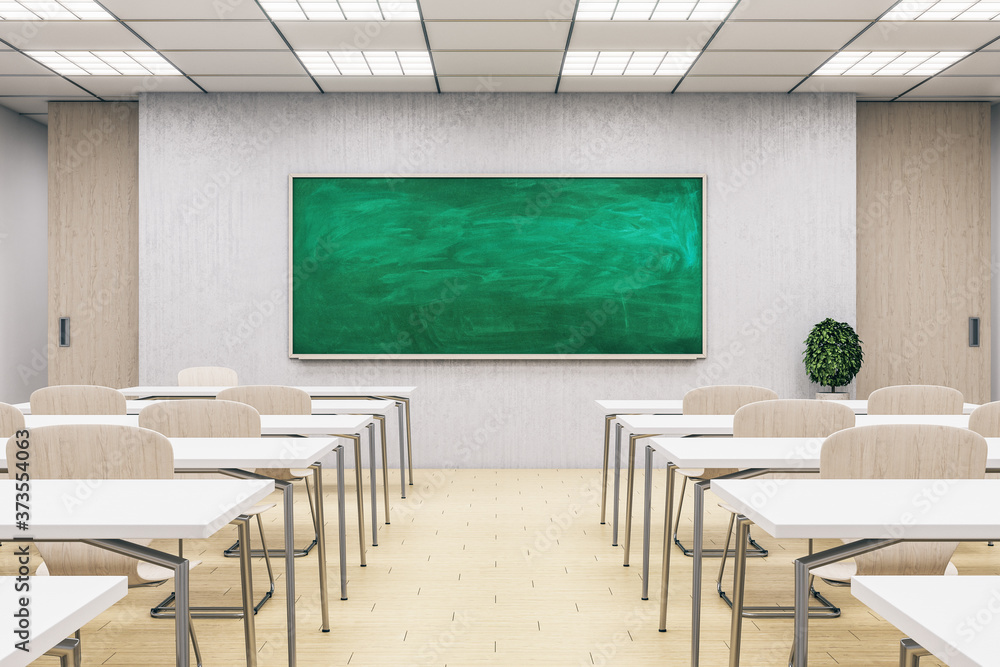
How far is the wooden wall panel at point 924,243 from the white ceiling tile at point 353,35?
3.72 metres

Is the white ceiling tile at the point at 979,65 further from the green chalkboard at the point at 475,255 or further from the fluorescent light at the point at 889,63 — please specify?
the green chalkboard at the point at 475,255

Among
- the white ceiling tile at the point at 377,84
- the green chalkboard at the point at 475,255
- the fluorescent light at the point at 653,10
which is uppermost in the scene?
the fluorescent light at the point at 653,10

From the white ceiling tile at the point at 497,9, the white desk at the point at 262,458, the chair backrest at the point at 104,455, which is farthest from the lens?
the white ceiling tile at the point at 497,9

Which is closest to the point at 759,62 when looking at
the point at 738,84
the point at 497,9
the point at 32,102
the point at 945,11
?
the point at 738,84

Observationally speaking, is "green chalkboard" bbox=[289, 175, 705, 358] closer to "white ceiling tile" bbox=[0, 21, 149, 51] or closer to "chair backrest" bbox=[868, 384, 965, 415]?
"white ceiling tile" bbox=[0, 21, 149, 51]

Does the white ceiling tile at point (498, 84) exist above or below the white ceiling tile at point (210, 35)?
below

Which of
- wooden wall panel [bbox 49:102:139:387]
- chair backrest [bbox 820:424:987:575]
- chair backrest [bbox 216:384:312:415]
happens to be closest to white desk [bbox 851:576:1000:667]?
chair backrest [bbox 820:424:987:575]

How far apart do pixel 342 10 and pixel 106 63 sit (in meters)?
1.97

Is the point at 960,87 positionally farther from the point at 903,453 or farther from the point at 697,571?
the point at 697,571

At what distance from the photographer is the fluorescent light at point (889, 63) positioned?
469 cm

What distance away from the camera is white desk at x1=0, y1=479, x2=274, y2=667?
127 cm

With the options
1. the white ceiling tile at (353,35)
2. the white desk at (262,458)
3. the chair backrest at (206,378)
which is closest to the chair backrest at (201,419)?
the white desk at (262,458)

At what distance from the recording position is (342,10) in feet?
13.3

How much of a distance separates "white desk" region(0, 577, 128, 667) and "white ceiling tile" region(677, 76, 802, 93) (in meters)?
5.02
